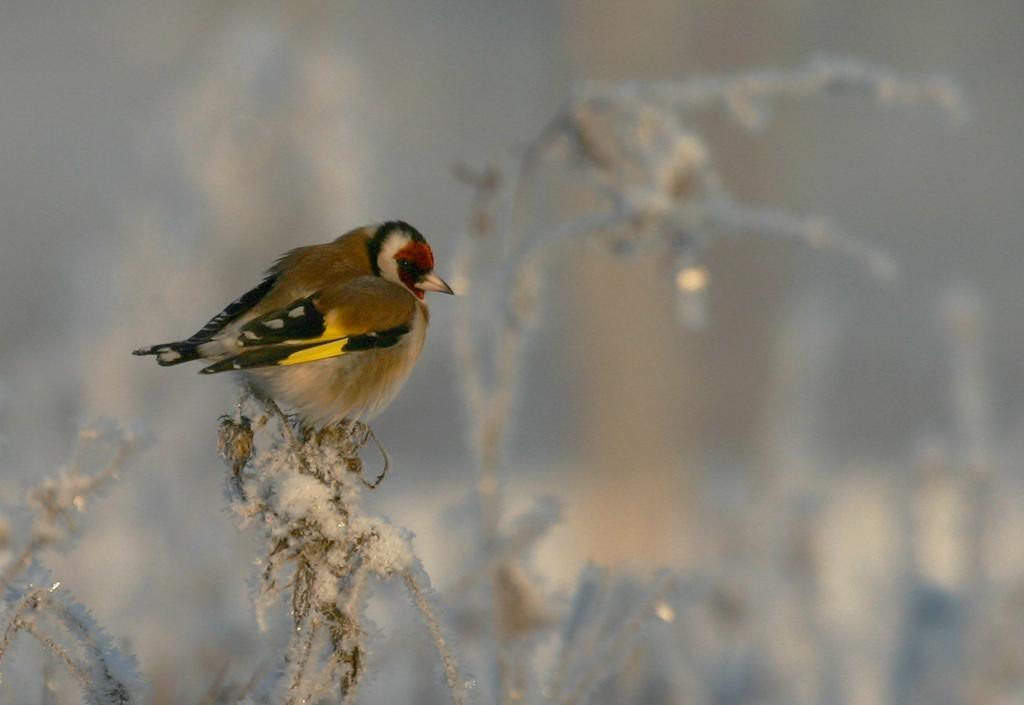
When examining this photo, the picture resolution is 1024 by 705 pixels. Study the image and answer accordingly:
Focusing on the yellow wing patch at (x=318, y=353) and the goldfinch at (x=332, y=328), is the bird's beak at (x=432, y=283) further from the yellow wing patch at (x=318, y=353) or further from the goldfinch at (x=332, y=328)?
the yellow wing patch at (x=318, y=353)

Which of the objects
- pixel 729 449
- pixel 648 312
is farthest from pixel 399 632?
pixel 729 449

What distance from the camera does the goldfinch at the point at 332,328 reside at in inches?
122

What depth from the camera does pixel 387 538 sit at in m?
2.39

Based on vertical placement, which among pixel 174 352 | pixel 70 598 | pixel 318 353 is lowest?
pixel 70 598

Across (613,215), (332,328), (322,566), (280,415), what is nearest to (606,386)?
(613,215)

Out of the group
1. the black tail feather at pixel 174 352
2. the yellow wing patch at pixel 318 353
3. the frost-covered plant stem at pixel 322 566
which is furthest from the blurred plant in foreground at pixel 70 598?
the yellow wing patch at pixel 318 353

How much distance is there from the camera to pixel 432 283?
3.67 metres

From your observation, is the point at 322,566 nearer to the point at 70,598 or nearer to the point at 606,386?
the point at 70,598

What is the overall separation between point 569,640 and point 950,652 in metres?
2.23

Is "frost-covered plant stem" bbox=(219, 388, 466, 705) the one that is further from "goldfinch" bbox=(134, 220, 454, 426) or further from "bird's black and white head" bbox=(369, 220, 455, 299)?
"bird's black and white head" bbox=(369, 220, 455, 299)

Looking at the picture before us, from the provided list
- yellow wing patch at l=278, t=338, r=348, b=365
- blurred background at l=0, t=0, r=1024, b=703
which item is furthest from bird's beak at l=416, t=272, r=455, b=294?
yellow wing patch at l=278, t=338, r=348, b=365

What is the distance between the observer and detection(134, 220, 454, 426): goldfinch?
3088 millimetres

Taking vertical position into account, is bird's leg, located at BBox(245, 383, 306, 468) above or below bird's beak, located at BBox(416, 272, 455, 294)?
below

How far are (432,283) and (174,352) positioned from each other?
86cm
